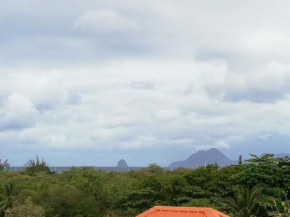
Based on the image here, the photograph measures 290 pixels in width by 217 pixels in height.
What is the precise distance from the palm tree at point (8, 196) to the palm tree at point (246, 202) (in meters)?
27.6

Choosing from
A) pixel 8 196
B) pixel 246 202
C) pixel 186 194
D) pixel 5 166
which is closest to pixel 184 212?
pixel 246 202

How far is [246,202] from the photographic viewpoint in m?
43.0

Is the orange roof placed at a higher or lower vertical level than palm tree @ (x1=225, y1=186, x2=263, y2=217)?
higher

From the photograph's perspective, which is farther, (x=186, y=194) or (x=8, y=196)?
(x=8, y=196)

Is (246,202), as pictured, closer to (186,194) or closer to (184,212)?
(186,194)

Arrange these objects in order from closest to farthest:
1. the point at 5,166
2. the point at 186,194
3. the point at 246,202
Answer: the point at 246,202 < the point at 186,194 < the point at 5,166

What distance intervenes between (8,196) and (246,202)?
3099cm

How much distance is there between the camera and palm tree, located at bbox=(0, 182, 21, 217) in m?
55.9

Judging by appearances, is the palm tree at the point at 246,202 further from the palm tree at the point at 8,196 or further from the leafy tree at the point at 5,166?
the leafy tree at the point at 5,166

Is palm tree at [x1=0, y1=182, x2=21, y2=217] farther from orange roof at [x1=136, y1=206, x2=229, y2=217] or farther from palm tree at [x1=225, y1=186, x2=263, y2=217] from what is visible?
orange roof at [x1=136, y1=206, x2=229, y2=217]

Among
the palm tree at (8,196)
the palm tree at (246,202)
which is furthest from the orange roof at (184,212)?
the palm tree at (8,196)

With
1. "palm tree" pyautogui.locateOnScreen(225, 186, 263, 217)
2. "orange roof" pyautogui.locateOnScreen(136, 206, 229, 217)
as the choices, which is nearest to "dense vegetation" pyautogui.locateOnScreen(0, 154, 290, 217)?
"palm tree" pyautogui.locateOnScreen(225, 186, 263, 217)

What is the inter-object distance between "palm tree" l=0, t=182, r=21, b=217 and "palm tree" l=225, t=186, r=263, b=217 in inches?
1087

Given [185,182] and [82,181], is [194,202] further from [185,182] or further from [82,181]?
[82,181]
